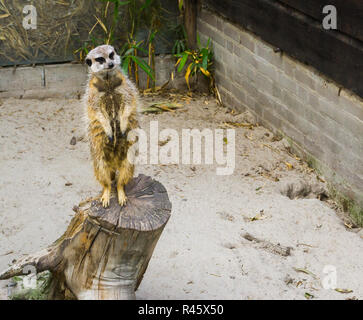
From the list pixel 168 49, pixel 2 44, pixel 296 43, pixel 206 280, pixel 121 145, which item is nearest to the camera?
pixel 121 145

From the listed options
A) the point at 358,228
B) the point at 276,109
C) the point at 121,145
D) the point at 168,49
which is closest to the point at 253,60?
the point at 276,109

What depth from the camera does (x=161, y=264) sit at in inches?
163

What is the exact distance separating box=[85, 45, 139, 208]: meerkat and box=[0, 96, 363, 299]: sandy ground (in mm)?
897

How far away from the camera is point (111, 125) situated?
331 cm

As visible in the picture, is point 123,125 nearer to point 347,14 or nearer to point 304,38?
point 347,14

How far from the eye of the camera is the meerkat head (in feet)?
10.5

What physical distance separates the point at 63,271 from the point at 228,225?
151 centimetres

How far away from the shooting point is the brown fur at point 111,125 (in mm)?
3311

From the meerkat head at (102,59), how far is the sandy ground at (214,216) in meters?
1.46

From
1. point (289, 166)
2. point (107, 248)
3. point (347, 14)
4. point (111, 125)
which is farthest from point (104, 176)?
point (289, 166)

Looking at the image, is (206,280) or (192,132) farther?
(192,132)

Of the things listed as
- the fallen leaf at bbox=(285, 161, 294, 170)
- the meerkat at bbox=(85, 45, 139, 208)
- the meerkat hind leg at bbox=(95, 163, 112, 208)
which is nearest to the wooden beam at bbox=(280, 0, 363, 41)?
the fallen leaf at bbox=(285, 161, 294, 170)

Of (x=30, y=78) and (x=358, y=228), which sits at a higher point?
(x=30, y=78)

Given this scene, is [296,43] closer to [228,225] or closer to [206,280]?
[228,225]
